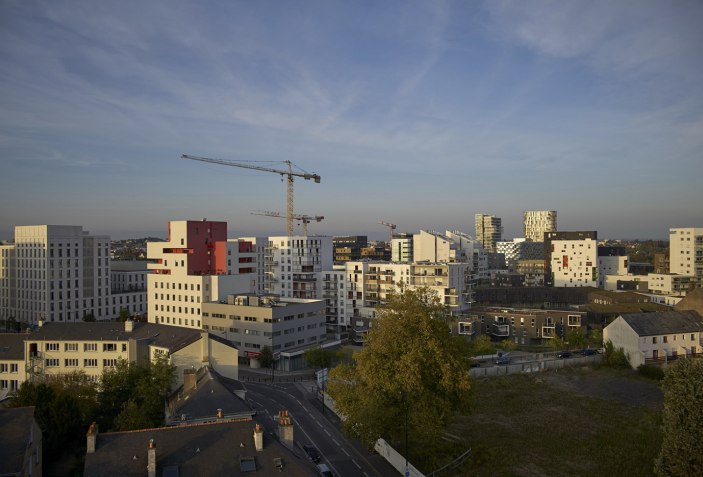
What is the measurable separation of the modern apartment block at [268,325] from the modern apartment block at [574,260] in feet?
279

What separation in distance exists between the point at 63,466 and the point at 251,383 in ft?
70.9

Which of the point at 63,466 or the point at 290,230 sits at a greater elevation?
the point at 290,230

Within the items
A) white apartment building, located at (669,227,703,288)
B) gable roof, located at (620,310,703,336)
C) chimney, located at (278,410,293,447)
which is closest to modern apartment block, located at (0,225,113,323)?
chimney, located at (278,410,293,447)

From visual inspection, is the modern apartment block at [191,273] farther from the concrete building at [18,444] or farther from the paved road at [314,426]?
the concrete building at [18,444]

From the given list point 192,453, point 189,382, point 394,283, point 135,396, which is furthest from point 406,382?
point 394,283

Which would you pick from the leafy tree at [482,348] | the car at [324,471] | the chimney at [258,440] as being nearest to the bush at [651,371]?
the leafy tree at [482,348]

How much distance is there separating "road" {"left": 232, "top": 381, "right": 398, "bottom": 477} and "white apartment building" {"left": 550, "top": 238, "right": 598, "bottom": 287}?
316ft

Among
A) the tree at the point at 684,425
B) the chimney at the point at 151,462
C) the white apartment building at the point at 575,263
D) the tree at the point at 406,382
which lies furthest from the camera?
the white apartment building at the point at 575,263

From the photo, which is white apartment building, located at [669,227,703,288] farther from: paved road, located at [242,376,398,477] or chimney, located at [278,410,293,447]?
chimney, located at [278,410,293,447]

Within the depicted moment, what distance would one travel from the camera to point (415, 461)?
33000 millimetres

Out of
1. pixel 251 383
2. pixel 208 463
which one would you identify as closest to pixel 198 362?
Answer: pixel 251 383

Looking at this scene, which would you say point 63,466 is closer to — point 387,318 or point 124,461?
point 124,461

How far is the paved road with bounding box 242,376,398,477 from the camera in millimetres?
32094

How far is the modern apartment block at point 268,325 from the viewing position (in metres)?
61.5
